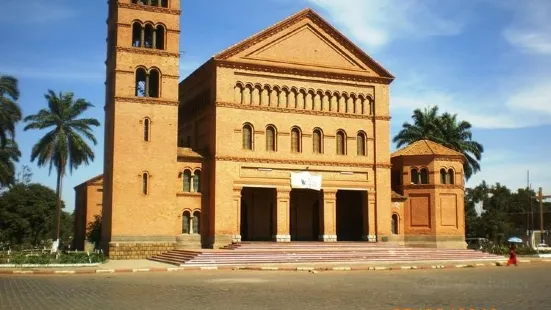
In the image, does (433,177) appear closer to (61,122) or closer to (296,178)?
(296,178)

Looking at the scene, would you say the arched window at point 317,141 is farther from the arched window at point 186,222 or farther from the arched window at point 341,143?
the arched window at point 186,222

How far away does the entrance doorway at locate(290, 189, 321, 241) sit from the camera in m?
44.2

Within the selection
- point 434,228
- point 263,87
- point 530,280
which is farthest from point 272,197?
point 530,280

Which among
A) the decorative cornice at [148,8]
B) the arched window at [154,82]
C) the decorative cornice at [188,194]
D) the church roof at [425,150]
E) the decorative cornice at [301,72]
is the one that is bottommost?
the decorative cornice at [188,194]

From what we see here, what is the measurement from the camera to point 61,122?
4816 centimetres

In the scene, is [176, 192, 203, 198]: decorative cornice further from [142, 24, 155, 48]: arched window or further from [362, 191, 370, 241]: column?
[362, 191, 370, 241]: column

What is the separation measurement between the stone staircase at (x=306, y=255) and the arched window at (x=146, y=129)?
7.11 m

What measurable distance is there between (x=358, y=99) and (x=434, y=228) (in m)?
11.0

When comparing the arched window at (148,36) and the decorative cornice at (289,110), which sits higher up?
the arched window at (148,36)

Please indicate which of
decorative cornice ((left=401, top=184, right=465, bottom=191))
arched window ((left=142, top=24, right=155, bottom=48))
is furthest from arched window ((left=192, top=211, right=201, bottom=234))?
decorative cornice ((left=401, top=184, right=465, bottom=191))

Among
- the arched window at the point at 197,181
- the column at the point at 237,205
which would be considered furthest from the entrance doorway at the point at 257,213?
the arched window at the point at 197,181

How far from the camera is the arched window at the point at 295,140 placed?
42.1m

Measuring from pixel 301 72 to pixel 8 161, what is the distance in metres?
25.7

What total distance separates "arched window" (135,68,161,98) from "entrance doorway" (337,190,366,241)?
1573 centimetres
